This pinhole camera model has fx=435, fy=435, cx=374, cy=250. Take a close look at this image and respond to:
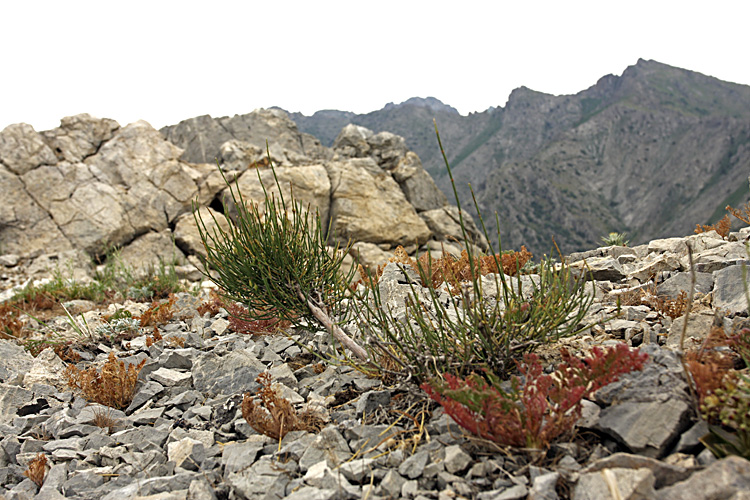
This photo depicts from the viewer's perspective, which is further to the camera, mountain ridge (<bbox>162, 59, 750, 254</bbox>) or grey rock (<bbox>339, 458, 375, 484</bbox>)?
mountain ridge (<bbox>162, 59, 750, 254</bbox>)

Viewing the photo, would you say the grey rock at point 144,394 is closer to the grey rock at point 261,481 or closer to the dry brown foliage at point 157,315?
the grey rock at point 261,481

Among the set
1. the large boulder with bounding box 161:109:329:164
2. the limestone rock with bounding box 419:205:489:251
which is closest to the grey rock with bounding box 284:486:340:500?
the limestone rock with bounding box 419:205:489:251

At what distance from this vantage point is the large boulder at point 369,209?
1830 cm

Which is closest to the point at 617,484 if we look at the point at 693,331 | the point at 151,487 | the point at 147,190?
the point at 693,331

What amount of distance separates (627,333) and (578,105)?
211 metres

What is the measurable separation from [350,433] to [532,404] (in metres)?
1.11

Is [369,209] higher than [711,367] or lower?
lower

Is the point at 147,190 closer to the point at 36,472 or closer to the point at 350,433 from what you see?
the point at 36,472

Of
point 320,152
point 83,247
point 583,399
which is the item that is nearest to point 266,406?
point 583,399

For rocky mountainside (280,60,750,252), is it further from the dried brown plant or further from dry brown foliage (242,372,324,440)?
dry brown foliage (242,372,324,440)

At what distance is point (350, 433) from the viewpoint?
8.81ft

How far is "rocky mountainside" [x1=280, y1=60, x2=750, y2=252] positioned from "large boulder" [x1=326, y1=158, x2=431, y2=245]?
76818 millimetres

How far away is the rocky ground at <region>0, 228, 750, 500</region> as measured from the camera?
2.02 m

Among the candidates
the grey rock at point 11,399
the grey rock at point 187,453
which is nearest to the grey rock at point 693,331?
the grey rock at point 187,453
